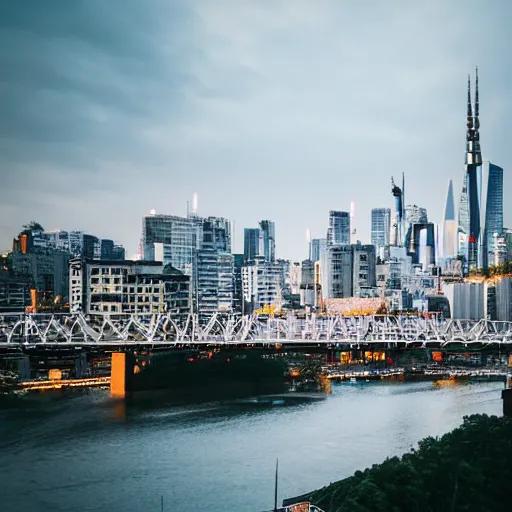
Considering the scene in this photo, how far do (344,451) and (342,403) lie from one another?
921 cm

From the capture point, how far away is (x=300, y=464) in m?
23.5

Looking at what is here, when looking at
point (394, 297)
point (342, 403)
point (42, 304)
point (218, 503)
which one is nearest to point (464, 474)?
point (218, 503)

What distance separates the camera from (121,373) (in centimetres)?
3728

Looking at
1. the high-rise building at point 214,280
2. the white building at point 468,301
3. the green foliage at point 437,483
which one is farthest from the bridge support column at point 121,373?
the white building at point 468,301

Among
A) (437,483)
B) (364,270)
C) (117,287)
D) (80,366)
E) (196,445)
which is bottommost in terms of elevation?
(196,445)

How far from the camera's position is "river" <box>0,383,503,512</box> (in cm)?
2061

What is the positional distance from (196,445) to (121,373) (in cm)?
1202

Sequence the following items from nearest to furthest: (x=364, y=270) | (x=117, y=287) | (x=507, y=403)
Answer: (x=507, y=403) → (x=117, y=287) → (x=364, y=270)

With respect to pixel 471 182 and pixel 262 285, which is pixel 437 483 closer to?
pixel 262 285

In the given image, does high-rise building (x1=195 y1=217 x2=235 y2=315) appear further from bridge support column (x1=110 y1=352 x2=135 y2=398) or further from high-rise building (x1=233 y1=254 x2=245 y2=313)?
bridge support column (x1=110 y1=352 x2=135 y2=398)

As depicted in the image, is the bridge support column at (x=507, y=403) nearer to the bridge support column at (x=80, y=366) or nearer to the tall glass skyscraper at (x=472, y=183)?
the bridge support column at (x=80, y=366)

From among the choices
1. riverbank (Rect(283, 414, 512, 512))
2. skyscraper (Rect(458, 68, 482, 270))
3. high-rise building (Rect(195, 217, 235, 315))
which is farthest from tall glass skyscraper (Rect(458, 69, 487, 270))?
riverbank (Rect(283, 414, 512, 512))

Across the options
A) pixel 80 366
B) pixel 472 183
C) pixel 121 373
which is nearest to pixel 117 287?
pixel 80 366

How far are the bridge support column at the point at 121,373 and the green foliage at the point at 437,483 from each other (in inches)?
754
